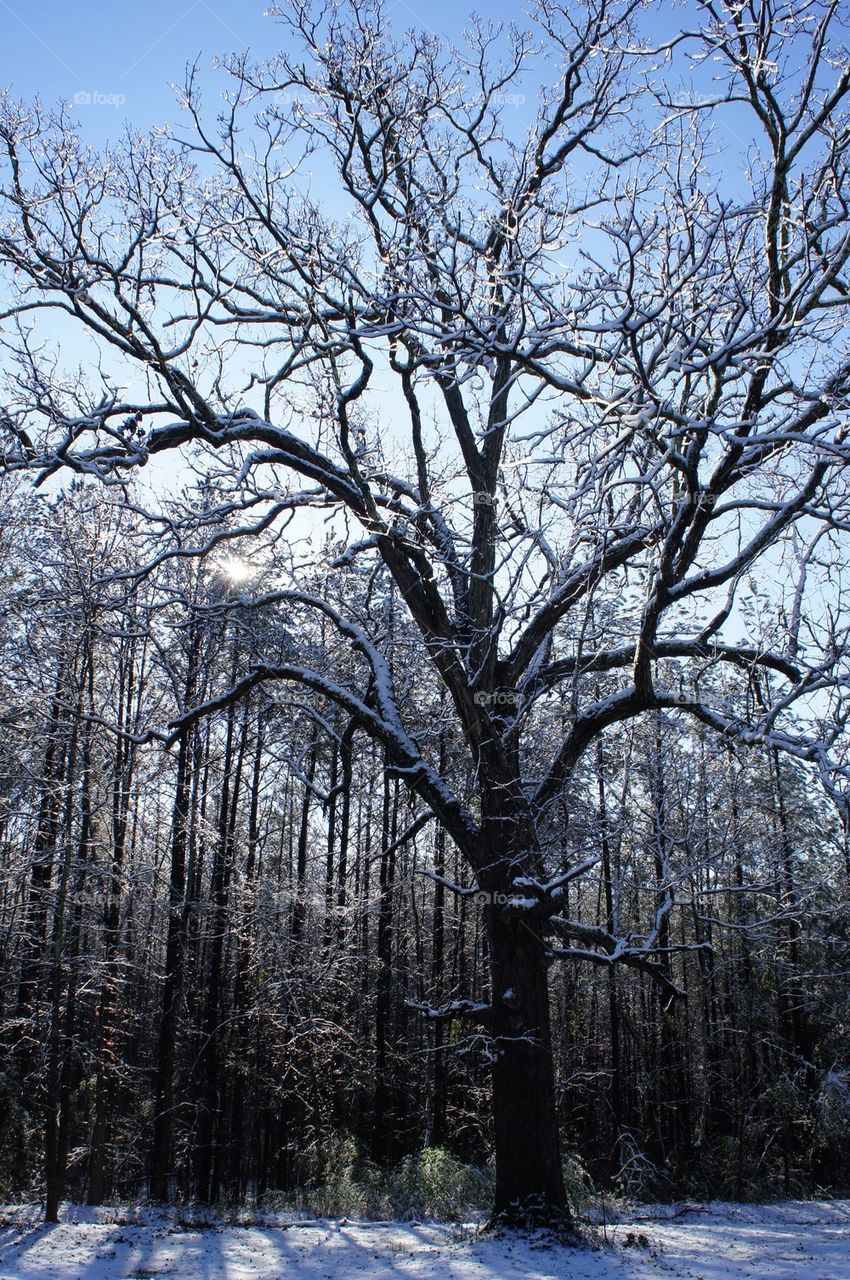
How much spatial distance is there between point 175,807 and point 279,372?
7.22 m

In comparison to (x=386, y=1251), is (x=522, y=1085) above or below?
above

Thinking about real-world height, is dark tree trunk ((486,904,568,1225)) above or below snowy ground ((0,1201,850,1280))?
above

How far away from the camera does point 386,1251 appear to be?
830cm

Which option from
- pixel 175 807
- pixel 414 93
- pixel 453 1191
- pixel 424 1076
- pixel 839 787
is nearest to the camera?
pixel 839 787

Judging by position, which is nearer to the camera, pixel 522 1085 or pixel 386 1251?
pixel 522 1085

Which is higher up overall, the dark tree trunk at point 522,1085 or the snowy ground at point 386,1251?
the dark tree trunk at point 522,1085

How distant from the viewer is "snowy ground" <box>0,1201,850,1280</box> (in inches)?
272

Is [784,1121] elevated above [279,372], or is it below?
below

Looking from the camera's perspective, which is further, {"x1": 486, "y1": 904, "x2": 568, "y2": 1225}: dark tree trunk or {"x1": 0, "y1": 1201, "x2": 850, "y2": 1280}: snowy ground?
{"x1": 486, "y1": 904, "x2": 568, "y2": 1225}: dark tree trunk

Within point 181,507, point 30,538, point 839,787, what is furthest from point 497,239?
point 30,538

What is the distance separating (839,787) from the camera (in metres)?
5.13

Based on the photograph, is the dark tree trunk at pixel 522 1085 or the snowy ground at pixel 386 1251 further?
the dark tree trunk at pixel 522 1085

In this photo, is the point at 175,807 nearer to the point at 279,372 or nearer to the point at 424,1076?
the point at 279,372

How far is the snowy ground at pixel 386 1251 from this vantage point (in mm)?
6918
